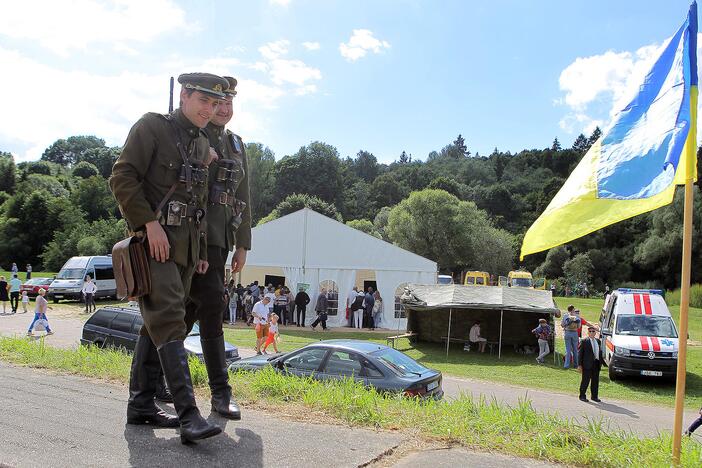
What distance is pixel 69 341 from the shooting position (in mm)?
19938

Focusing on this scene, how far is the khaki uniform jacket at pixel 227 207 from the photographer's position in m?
3.85

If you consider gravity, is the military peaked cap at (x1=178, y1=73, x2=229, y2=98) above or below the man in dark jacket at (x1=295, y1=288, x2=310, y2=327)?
above

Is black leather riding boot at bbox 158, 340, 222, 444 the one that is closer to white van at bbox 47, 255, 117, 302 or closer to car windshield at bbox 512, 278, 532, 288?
white van at bbox 47, 255, 117, 302

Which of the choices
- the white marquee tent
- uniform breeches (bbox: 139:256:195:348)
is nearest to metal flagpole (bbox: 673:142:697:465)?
uniform breeches (bbox: 139:256:195:348)

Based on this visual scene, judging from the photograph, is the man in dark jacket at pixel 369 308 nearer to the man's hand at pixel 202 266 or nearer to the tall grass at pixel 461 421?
the tall grass at pixel 461 421

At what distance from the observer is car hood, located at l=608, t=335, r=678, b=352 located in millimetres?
16719

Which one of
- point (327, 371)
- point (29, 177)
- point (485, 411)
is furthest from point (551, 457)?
point (29, 177)

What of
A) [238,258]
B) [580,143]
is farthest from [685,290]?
[580,143]

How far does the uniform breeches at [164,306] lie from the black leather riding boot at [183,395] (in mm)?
62

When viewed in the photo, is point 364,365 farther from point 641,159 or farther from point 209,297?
point 641,159

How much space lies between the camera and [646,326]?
17.8 meters

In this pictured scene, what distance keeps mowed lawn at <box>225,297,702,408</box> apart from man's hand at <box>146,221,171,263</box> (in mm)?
15272

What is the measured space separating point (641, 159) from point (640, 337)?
1512 centimetres

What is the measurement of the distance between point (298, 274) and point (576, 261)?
46.0 metres
